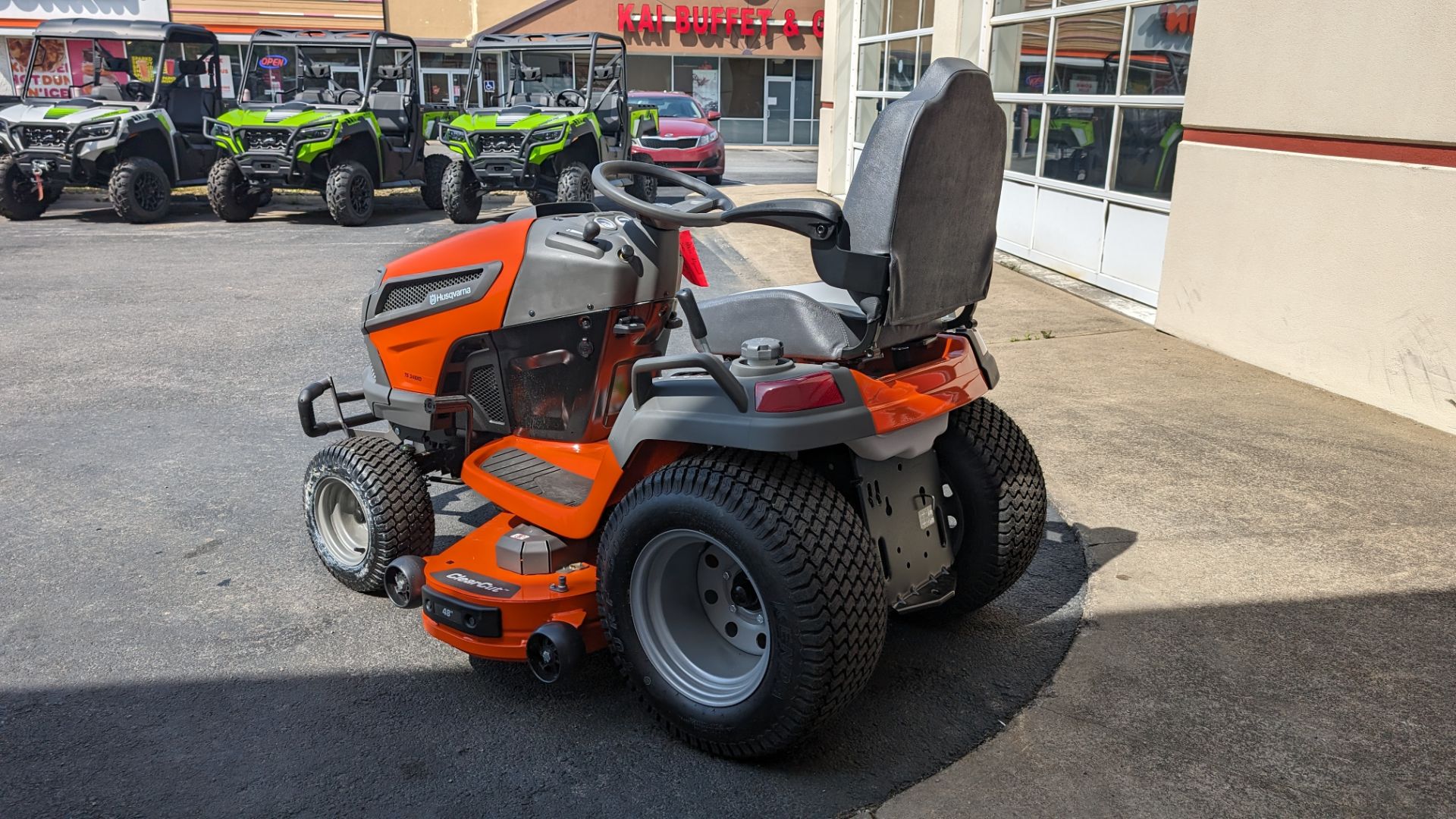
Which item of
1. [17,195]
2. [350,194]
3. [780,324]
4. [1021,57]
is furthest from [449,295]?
[17,195]

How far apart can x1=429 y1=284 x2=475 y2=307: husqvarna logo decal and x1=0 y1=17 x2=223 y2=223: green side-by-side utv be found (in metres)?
11.2

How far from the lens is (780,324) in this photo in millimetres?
3039

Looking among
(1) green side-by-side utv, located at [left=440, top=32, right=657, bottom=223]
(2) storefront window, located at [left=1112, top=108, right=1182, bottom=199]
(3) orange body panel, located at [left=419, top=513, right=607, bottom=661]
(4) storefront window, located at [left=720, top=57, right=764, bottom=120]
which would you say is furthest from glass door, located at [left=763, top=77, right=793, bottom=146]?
(3) orange body panel, located at [left=419, top=513, right=607, bottom=661]

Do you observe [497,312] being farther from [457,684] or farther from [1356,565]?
[1356,565]

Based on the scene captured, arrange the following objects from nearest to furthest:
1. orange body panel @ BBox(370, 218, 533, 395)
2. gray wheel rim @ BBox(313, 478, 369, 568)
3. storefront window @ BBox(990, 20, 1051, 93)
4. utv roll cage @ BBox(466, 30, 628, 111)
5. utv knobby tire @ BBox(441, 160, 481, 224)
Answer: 1. orange body panel @ BBox(370, 218, 533, 395)
2. gray wheel rim @ BBox(313, 478, 369, 568)
3. storefront window @ BBox(990, 20, 1051, 93)
4. utv knobby tire @ BBox(441, 160, 481, 224)
5. utv roll cage @ BBox(466, 30, 628, 111)

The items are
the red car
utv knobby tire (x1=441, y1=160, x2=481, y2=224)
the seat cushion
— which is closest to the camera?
the seat cushion

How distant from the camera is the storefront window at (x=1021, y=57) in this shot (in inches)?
396

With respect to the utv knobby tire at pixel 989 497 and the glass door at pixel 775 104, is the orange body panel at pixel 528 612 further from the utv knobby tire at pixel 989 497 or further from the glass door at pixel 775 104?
the glass door at pixel 775 104

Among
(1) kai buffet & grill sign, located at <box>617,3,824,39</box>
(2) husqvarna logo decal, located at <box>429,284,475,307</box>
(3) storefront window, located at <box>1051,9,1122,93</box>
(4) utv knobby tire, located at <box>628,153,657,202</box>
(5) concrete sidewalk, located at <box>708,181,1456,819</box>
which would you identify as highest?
(1) kai buffet & grill sign, located at <box>617,3,824,39</box>

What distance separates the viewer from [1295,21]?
6.34m

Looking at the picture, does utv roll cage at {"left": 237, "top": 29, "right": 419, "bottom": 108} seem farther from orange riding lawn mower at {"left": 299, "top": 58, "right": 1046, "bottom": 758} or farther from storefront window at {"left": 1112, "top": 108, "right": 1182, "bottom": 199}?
orange riding lawn mower at {"left": 299, "top": 58, "right": 1046, "bottom": 758}

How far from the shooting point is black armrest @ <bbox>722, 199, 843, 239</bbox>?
275 cm

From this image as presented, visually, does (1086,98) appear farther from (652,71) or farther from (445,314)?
(652,71)

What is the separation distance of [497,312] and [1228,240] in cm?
519
